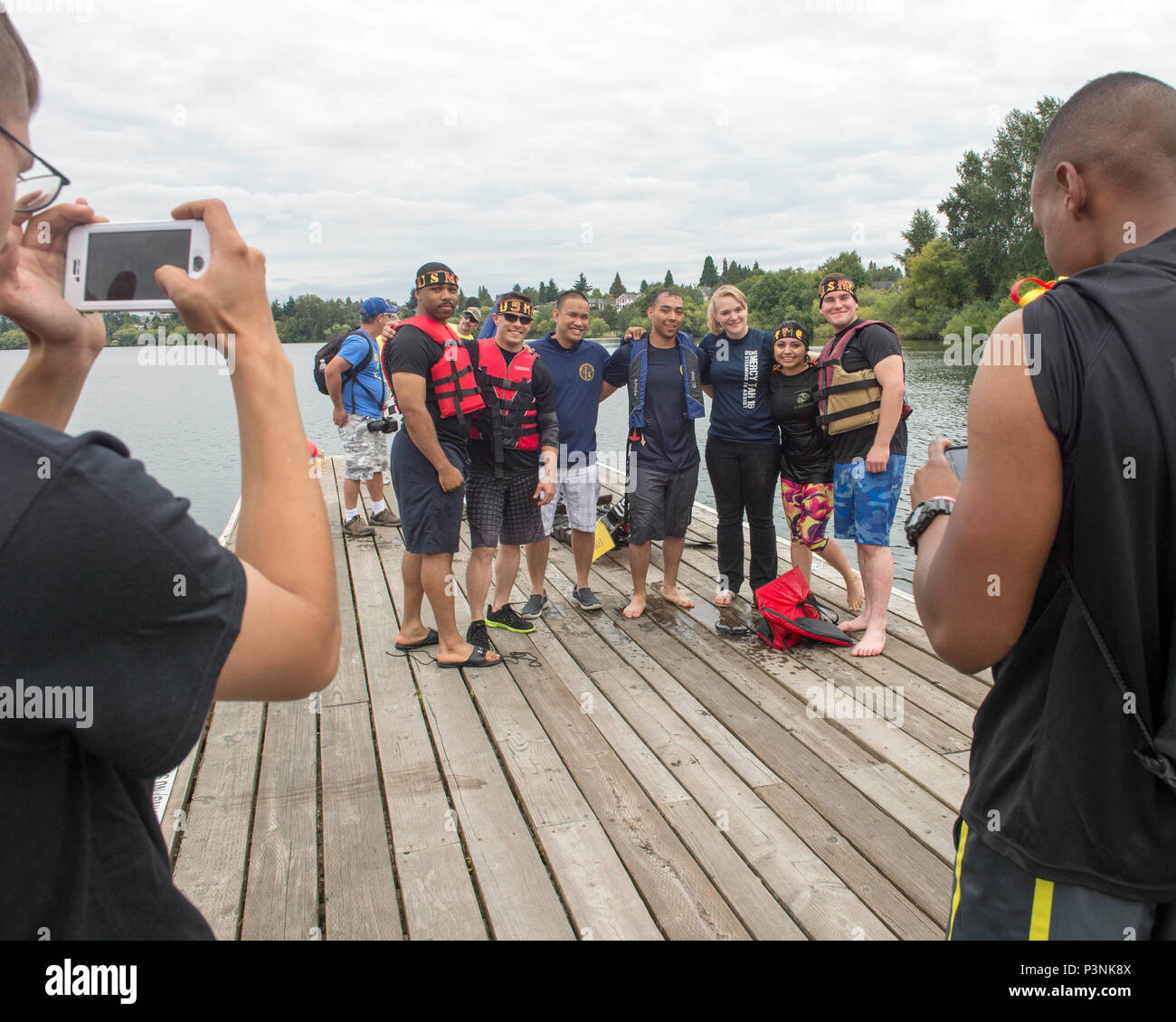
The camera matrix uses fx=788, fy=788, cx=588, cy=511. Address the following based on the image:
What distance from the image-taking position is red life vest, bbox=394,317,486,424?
4.49m

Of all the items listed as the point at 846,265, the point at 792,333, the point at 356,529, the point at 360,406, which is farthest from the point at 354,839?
the point at 846,265

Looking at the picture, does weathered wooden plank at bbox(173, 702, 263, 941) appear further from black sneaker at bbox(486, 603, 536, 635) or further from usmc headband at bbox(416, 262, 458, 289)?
usmc headband at bbox(416, 262, 458, 289)

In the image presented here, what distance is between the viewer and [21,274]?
101 centimetres

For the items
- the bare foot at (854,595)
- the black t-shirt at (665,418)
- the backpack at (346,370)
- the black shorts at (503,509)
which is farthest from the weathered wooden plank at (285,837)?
the backpack at (346,370)

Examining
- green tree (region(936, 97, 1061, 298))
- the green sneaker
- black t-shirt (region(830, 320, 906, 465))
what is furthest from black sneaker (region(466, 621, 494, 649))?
green tree (region(936, 97, 1061, 298))

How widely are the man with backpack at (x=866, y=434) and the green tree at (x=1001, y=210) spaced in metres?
44.3

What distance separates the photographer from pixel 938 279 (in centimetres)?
4947

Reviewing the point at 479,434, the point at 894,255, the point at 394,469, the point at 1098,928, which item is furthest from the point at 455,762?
the point at 894,255

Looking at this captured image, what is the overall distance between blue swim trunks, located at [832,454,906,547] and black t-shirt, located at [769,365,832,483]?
307 millimetres
